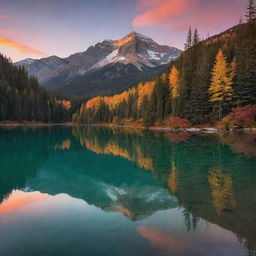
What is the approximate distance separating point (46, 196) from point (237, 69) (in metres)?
59.2

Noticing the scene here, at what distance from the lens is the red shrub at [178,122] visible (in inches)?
2464

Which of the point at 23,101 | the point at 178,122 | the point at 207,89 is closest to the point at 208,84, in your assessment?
the point at 207,89

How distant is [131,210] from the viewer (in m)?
10.2

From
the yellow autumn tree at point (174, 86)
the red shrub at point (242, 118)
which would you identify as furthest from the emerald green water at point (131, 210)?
the yellow autumn tree at point (174, 86)

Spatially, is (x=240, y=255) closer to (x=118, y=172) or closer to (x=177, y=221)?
(x=177, y=221)

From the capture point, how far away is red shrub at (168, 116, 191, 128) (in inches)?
2464

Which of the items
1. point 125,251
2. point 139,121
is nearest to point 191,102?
point 139,121

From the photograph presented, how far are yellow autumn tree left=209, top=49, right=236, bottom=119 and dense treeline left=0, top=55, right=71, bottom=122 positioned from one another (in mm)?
99753

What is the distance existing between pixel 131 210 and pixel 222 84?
5341 centimetres

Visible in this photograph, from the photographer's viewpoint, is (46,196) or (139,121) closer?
(46,196)

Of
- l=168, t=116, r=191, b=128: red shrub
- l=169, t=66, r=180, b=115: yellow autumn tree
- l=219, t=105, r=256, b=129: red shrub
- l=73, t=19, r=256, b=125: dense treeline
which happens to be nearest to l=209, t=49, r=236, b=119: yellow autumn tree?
l=73, t=19, r=256, b=125: dense treeline

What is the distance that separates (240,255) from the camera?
6.20m

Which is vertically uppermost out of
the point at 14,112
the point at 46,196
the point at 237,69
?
the point at 237,69

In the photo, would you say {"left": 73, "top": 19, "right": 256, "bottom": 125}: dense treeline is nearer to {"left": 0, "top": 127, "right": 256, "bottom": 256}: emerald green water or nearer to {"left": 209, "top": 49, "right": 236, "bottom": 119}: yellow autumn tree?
{"left": 209, "top": 49, "right": 236, "bottom": 119}: yellow autumn tree
